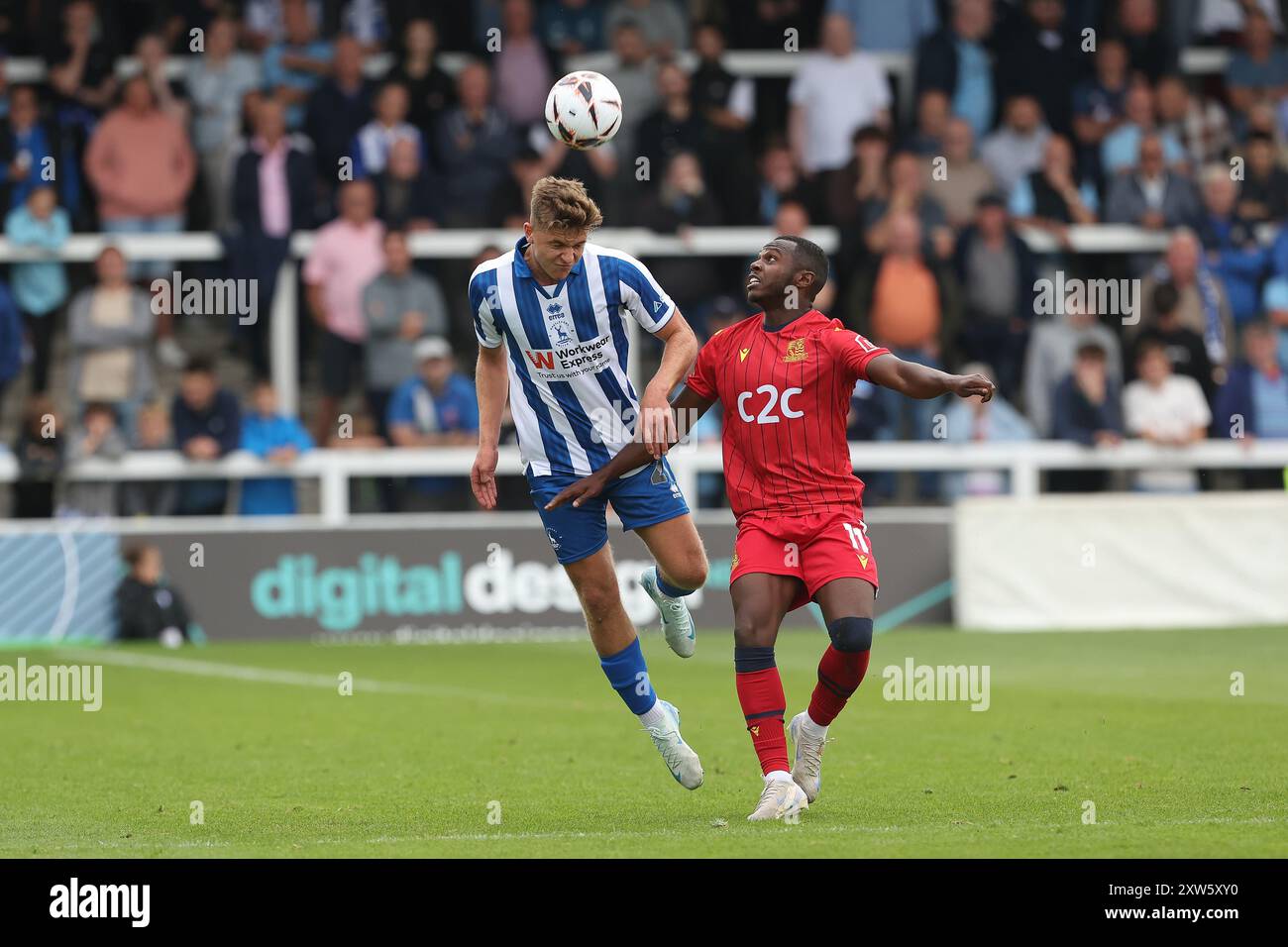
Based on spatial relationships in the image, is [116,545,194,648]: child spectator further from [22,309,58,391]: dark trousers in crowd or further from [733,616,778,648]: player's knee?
[733,616,778,648]: player's knee

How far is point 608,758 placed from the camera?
10.4 m

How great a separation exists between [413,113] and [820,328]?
11462 millimetres

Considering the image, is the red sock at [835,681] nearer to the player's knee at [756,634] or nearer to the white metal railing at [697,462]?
the player's knee at [756,634]

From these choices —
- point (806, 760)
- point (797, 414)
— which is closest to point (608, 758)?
point (806, 760)

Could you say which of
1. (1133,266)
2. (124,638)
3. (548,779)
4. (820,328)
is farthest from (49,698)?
(1133,266)

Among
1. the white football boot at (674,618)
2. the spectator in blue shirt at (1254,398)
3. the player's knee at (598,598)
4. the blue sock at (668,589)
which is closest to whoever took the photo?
the player's knee at (598,598)

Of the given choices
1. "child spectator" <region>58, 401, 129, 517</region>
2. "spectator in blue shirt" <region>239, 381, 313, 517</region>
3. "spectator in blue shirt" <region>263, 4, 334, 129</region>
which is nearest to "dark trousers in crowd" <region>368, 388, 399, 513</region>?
"spectator in blue shirt" <region>239, 381, 313, 517</region>

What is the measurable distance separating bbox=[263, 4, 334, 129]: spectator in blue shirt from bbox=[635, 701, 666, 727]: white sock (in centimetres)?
1193

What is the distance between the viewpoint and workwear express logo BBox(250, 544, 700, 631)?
17078 millimetres

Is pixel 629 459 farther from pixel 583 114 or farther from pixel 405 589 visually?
pixel 405 589

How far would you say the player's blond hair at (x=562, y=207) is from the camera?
839 centimetres

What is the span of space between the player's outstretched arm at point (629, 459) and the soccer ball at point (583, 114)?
1.43m

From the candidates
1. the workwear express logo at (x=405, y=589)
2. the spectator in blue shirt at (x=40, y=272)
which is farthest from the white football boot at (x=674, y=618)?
the spectator in blue shirt at (x=40, y=272)
